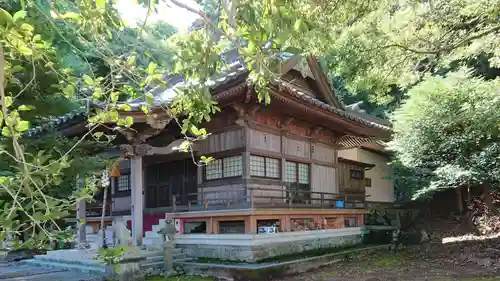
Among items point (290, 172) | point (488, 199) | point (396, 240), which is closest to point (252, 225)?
point (290, 172)

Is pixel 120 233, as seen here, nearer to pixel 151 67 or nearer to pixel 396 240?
pixel 151 67

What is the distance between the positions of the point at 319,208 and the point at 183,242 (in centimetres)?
435

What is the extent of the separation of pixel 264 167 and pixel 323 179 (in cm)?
350

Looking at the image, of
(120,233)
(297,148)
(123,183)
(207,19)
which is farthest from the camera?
(123,183)

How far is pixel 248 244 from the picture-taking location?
10.8 metres

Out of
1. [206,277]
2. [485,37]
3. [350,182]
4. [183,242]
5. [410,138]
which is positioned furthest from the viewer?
[350,182]

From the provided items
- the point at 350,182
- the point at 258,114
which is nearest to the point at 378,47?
the point at 258,114

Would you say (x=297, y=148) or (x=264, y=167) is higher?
(x=297, y=148)

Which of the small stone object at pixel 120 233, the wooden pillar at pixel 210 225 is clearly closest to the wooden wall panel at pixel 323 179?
the wooden pillar at pixel 210 225

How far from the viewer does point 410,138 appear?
16.1 meters

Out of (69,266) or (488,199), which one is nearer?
(69,266)

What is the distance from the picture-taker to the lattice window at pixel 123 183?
598 inches

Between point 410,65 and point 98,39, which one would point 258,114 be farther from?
point 98,39

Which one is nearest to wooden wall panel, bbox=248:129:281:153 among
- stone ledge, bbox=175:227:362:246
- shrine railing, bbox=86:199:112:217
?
stone ledge, bbox=175:227:362:246
